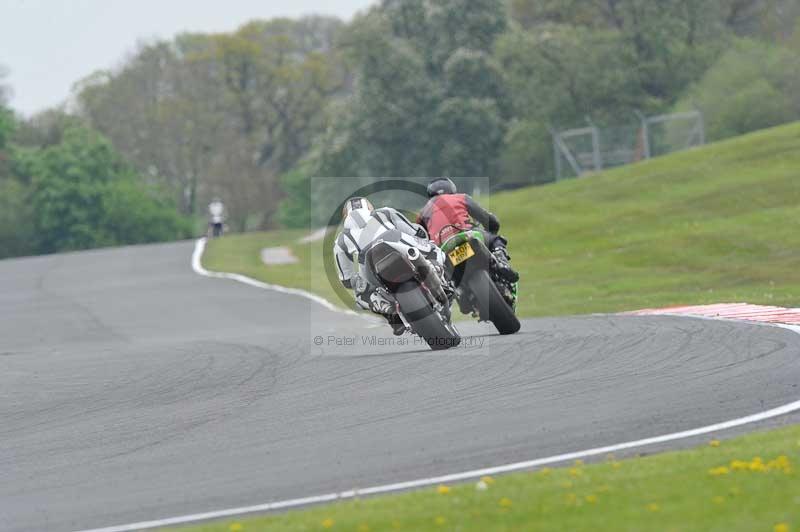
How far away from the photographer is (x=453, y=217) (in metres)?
14.0

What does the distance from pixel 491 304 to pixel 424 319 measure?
1.07 m

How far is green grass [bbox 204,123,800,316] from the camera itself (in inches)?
949

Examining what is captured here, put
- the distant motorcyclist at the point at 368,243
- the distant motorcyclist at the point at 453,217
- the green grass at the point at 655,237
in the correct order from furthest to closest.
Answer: the green grass at the point at 655,237 → the distant motorcyclist at the point at 453,217 → the distant motorcyclist at the point at 368,243

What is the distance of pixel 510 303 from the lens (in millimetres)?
14758

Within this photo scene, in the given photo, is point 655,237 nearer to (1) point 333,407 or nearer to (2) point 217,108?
(1) point 333,407

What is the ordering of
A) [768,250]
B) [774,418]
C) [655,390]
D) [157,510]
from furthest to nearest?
1. [768,250]
2. [655,390]
3. [774,418]
4. [157,510]

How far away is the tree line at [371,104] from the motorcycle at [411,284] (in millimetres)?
39122

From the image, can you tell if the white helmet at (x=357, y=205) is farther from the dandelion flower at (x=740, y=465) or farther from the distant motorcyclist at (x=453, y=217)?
the dandelion flower at (x=740, y=465)

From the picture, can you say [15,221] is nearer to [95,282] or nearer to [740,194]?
[95,282]

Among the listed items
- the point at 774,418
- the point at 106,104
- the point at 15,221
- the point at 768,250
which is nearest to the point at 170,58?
the point at 106,104

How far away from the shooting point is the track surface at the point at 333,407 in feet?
27.0

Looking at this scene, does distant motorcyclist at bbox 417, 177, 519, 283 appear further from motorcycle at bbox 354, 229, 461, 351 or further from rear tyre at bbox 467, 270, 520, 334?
motorcycle at bbox 354, 229, 461, 351

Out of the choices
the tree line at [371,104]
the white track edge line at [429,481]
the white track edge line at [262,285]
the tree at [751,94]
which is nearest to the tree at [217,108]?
the tree line at [371,104]

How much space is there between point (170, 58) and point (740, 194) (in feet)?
210
